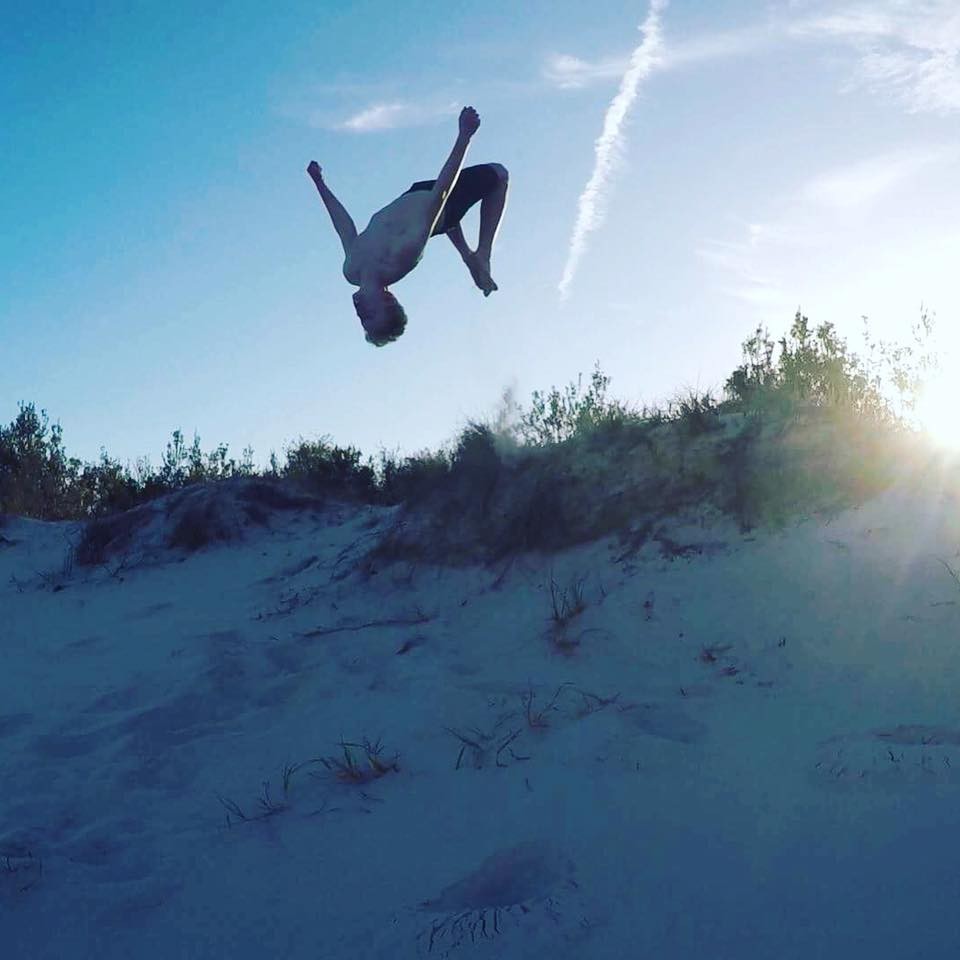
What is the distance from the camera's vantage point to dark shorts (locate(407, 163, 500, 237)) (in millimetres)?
5016

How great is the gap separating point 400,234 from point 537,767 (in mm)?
2577

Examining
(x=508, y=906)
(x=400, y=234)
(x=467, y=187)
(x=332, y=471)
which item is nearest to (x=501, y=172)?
(x=467, y=187)

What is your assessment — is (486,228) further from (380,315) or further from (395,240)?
(380,315)

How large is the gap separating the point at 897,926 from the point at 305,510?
7.65 m

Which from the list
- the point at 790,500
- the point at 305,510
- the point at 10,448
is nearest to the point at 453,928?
the point at 790,500

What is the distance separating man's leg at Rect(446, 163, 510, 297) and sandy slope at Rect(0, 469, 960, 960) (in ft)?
5.66

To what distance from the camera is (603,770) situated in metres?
3.28

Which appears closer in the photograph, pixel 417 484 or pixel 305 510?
pixel 417 484

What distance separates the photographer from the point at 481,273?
4969mm

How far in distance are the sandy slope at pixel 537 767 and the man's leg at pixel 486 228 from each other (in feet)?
5.66

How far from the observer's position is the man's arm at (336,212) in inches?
195

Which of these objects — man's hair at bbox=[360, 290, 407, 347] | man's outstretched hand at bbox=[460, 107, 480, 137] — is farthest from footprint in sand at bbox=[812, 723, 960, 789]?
man's outstretched hand at bbox=[460, 107, 480, 137]

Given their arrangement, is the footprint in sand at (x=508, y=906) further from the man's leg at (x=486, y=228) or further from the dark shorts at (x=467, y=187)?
the dark shorts at (x=467, y=187)

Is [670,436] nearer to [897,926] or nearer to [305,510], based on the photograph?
[897,926]
